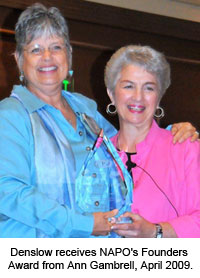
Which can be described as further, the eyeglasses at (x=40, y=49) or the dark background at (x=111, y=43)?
the dark background at (x=111, y=43)

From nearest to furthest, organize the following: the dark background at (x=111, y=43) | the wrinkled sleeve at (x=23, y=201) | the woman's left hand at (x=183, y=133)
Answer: the wrinkled sleeve at (x=23, y=201) < the woman's left hand at (x=183, y=133) < the dark background at (x=111, y=43)

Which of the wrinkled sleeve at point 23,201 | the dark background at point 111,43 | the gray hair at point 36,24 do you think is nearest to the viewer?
the wrinkled sleeve at point 23,201

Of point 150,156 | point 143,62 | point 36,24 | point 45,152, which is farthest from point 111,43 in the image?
point 45,152

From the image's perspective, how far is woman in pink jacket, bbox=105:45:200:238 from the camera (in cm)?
147

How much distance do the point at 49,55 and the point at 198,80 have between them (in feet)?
8.83

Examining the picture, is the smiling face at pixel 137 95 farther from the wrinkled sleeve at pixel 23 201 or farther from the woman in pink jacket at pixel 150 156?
the wrinkled sleeve at pixel 23 201

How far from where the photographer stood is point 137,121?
5.41ft

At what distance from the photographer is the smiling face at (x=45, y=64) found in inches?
56.4

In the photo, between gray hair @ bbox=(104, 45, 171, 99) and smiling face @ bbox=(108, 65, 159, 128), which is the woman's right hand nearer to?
smiling face @ bbox=(108, 65, 159, 128)

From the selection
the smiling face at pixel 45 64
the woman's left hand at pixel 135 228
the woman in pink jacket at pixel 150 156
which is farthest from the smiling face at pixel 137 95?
the woman's left hand at pixel 135 228

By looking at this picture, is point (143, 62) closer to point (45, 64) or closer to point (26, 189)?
point (45, 64)

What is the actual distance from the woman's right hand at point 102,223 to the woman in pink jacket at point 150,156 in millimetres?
56

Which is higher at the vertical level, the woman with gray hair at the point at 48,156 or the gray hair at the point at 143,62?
the gray hair at the point at 143,62
